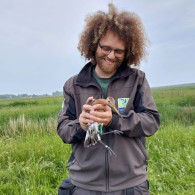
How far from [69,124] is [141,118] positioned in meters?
0.64

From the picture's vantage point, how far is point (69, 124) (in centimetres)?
187

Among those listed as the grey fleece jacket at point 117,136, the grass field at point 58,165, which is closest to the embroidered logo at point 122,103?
the grey fleece jacket at point 117,136

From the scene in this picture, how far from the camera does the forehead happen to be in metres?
1.98

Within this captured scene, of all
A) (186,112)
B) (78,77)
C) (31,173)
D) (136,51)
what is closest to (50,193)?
(31,173)

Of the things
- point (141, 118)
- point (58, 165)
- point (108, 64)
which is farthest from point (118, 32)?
point (58, 165)

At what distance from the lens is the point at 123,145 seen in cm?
184

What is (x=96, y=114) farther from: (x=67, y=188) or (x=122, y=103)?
(x=67, y=188)

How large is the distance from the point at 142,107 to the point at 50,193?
248 cm

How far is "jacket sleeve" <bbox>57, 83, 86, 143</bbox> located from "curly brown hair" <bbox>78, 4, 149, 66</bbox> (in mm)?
522

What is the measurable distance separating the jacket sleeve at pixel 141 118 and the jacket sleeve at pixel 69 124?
34 cm

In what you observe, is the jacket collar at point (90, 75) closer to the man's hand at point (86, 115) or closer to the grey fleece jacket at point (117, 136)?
the grey fleece jacket at point (117, 136)

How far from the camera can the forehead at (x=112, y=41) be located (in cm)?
198

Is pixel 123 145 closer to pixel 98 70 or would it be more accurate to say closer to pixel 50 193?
pixel 98 70

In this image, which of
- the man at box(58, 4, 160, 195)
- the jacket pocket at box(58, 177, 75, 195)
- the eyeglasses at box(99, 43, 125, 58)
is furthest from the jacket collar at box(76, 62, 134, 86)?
the jacket pocket at box(58, 177, 75, 195)
